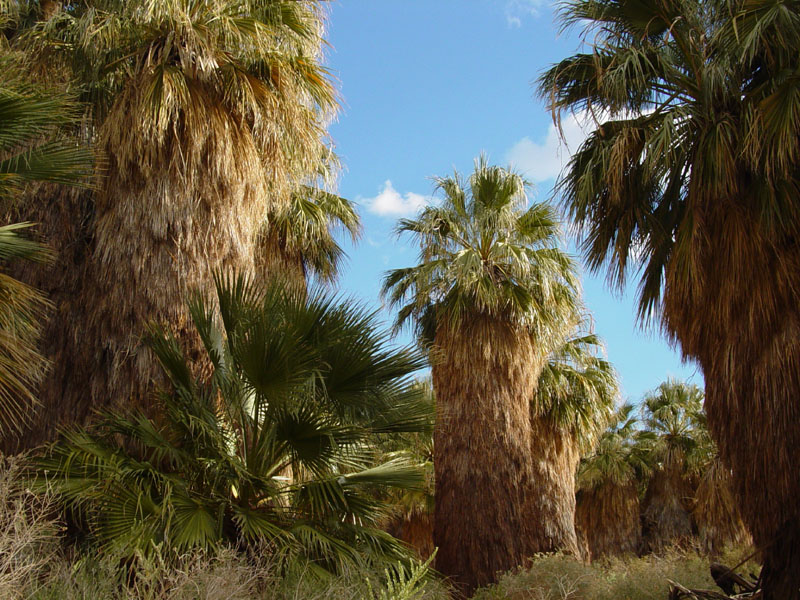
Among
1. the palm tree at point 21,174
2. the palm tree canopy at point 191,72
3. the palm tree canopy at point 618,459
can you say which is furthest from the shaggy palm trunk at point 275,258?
the palm tree canopy at point 618,459

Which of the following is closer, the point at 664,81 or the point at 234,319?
the point at 234,319

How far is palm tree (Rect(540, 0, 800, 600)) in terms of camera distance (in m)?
7.09

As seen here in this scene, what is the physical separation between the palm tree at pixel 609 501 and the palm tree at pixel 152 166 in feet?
A: 64.4

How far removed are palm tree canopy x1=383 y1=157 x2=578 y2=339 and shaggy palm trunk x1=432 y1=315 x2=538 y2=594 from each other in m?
0.53

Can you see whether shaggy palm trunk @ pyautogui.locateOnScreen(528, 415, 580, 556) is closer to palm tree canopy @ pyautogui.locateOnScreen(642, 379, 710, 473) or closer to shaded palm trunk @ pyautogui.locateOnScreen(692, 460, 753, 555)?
shaded palm trunk @ pyautogui.locateOnScreen(692, 460, 753, 555)

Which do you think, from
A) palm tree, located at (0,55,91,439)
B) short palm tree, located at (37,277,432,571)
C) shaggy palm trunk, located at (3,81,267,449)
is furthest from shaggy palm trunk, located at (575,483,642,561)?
palm tree, located at (0,55,91,439)

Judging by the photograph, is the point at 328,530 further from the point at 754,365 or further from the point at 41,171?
the point at 754,365

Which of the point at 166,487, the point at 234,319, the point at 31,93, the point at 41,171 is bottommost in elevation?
the point at 166,487

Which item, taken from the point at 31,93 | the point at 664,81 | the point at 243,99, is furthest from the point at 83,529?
the point at 664,81

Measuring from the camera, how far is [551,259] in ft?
48.4

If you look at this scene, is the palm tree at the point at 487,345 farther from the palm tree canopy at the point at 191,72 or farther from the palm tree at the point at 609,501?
the palm tree at the point at 609,501

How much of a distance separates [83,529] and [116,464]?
97 centimetres

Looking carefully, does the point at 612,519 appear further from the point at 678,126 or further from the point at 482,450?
the point at 678,126

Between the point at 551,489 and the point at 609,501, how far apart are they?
11719 millimetres
